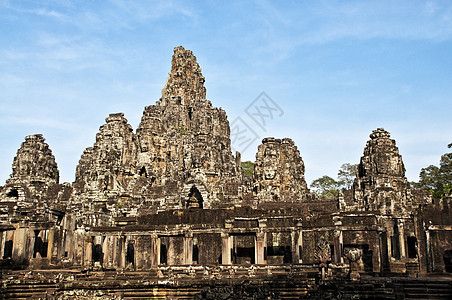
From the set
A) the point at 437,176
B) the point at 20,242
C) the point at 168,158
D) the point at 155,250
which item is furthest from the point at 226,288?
the point at 437,176

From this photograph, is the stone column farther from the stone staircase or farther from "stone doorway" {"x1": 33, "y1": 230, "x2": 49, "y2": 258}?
the stone staircase

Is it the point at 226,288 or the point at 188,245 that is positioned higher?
the point at 188,245

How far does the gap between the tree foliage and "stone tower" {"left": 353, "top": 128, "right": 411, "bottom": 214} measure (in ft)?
42.0

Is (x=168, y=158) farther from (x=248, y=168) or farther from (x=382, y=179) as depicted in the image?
(x=248, y=168)

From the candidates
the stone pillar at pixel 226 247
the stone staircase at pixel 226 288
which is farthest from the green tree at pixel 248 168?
the stone staircase at pixel 226 288

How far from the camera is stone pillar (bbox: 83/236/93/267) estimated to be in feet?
87.6

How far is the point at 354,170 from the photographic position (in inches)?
2936

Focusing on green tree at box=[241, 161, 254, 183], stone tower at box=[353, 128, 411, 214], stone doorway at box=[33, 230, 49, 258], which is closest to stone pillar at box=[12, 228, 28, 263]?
stone doorway at box=[33, 230, 49, 258]

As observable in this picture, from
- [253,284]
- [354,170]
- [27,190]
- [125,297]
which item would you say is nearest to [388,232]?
[253,284]

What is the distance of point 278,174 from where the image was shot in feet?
153

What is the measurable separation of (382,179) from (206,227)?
58.3ft

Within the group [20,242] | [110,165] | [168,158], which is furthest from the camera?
[168,158]

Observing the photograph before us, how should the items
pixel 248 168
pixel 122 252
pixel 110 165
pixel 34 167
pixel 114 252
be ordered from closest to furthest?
pixel 122 252
pixel 114 252
pixel 110 165
pixel 34 167
pixel 248 168

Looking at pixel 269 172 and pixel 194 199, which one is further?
pixel 269 172
